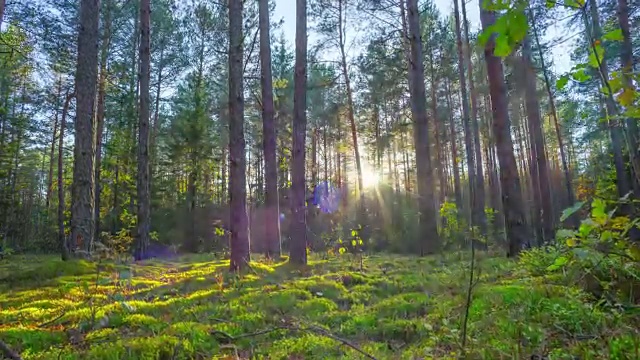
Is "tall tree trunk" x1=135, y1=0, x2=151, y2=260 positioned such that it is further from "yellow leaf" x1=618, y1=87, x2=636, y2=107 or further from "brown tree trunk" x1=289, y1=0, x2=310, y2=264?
"yellow leaf" x1=618, y1=87, x2=636, y2=107

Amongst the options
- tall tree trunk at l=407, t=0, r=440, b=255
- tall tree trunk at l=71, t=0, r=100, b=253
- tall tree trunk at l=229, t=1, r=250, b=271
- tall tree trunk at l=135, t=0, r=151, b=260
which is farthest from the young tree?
tall tree trunk at l=135, t=0, r=151, b=260

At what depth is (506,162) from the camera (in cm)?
709

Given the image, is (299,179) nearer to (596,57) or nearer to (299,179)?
(299,179)

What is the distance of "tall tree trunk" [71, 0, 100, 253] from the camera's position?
7359 mm

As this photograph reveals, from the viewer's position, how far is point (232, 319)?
3.86 metres

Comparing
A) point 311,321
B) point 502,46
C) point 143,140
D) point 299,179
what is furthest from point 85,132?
point 502,46

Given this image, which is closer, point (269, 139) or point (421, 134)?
point (269, 139)

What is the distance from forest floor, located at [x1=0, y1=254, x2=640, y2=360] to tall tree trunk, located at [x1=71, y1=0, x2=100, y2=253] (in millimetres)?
1485

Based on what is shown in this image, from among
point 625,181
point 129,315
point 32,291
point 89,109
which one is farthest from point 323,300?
point 625,181

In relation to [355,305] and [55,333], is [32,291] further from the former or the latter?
[355,305]

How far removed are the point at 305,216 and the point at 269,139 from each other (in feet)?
9.55

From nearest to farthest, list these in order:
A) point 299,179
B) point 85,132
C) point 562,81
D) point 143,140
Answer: point 562,81, point 85,132, point 299,179, point 143,140

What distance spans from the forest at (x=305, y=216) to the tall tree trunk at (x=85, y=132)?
4cm

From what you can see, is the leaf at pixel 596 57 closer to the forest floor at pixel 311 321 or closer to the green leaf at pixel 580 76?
the green leaf at pixel 580 76
